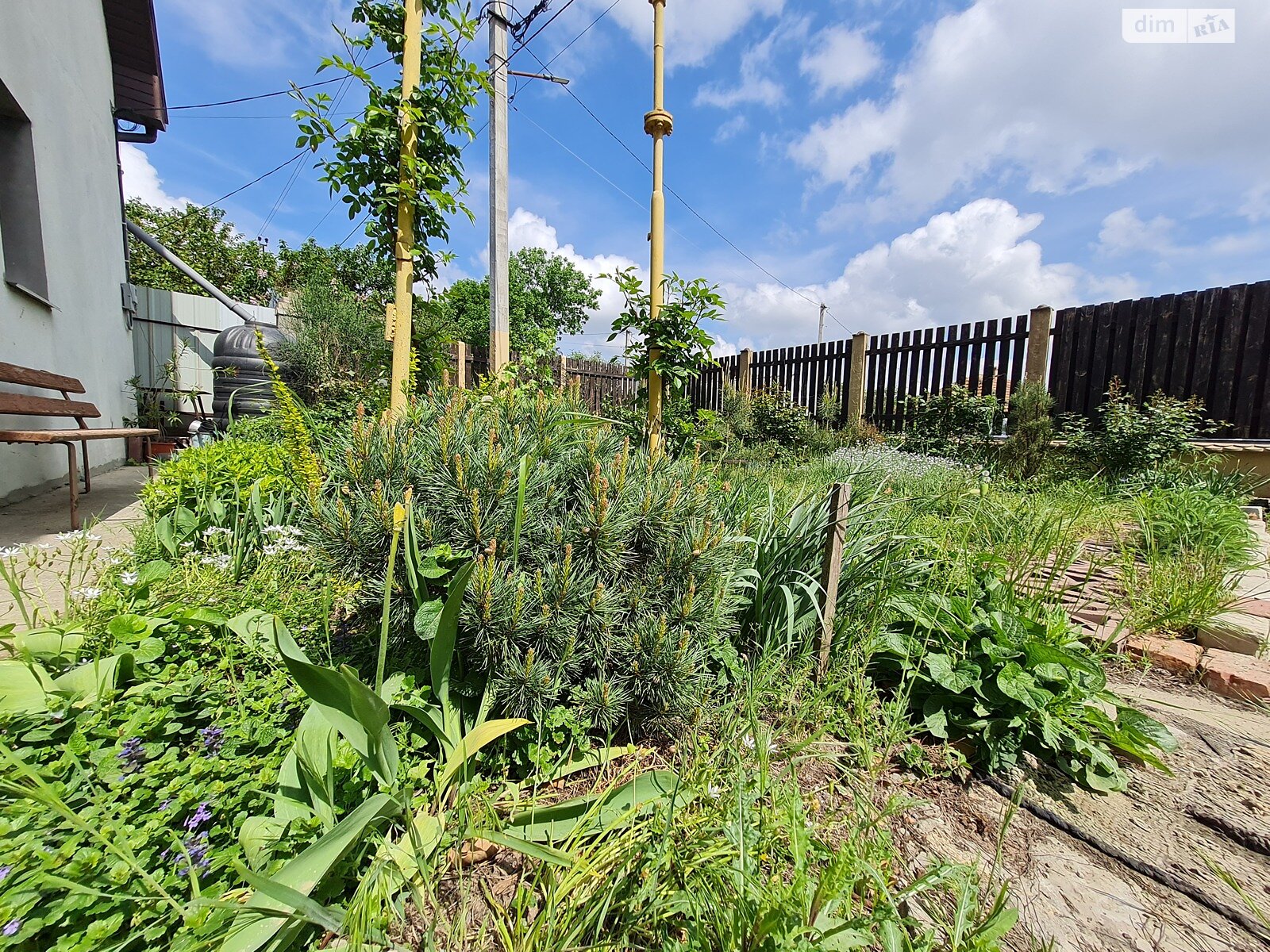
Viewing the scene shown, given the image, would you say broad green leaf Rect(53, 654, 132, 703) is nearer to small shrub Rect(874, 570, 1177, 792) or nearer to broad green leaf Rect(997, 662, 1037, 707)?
small shrub Rect(874, 570, 1177, 792)

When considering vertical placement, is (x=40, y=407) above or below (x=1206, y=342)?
below

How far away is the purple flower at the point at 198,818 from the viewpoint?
967mm

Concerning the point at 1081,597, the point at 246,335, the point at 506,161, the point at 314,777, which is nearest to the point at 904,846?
the point at 314,777

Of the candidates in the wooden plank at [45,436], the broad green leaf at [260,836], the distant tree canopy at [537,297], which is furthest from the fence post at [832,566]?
the distant tree canopy at [537,297]

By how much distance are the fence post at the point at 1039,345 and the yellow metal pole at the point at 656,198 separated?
17.2ft

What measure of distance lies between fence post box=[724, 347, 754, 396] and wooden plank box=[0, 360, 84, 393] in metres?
8.16

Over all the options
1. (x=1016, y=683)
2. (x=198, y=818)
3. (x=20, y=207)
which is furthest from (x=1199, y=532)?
(x=20, y=207)

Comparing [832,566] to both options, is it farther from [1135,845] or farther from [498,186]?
[498,186]

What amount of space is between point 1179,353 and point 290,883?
743cm

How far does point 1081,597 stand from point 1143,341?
4.75m

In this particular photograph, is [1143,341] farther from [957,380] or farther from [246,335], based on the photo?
[246,335]

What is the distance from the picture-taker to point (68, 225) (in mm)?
4363

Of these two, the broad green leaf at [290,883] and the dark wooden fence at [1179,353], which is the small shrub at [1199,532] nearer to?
the dark wooden fence at [1179,353]

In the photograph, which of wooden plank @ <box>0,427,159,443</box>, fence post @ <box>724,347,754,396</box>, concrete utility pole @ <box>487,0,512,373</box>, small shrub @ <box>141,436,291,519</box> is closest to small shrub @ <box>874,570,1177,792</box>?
small shrub @ <box>141,436,291,519</box>
